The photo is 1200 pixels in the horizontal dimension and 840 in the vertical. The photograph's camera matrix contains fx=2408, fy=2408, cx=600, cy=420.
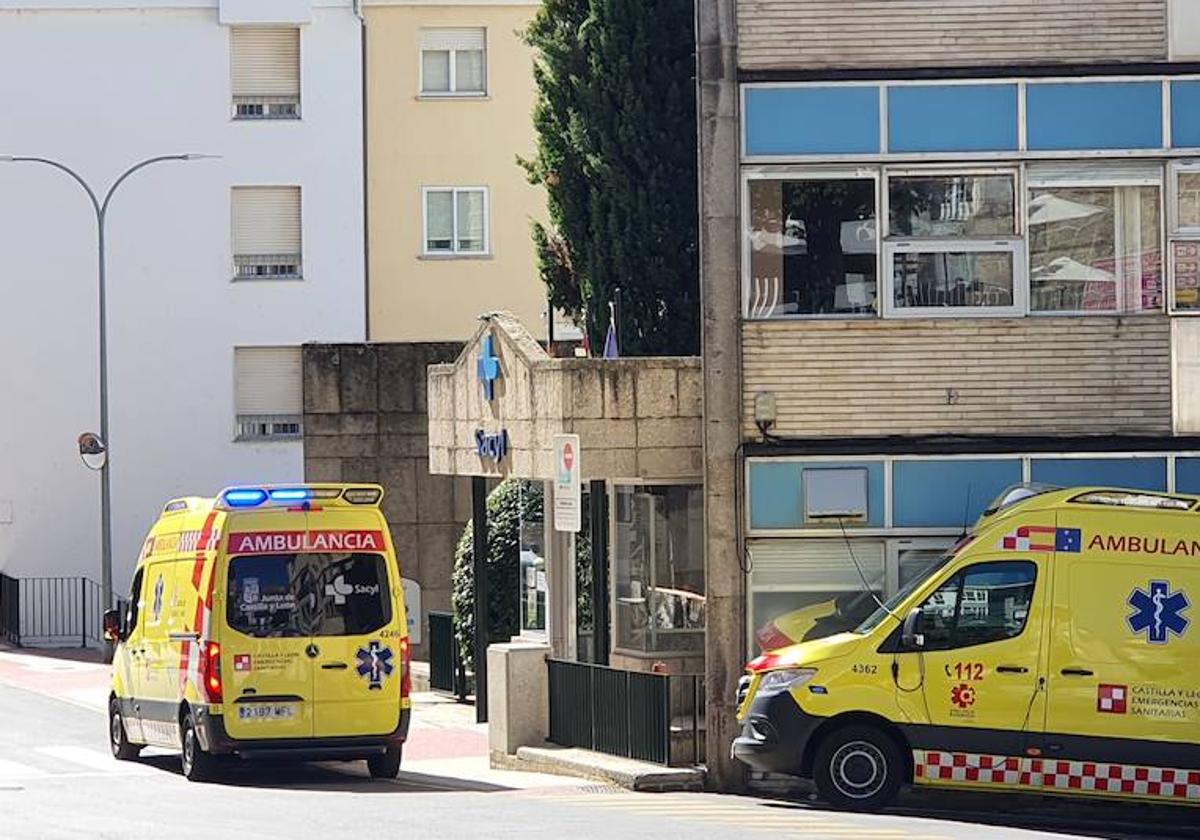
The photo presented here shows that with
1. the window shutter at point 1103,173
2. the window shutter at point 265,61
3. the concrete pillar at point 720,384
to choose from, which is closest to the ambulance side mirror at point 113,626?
the concrete pillar at point 720,384

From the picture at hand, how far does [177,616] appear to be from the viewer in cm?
2112

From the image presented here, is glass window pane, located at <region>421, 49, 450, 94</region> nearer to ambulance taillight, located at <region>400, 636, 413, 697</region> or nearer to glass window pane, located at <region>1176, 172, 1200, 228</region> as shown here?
ambulance taillight, located at <region>400, 636, 413, 697</region>

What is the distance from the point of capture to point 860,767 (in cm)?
1789

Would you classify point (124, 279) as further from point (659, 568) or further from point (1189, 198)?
point (1189, 198)

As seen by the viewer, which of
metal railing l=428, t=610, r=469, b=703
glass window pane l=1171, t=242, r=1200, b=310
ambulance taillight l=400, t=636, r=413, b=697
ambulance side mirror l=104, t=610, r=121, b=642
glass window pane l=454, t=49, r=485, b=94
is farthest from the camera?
glass window pane l=454, t=49, r=485, b=94

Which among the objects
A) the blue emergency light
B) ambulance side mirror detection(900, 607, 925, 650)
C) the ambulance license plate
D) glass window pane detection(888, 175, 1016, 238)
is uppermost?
glass window pane detection(888, 175, 1016, 238)

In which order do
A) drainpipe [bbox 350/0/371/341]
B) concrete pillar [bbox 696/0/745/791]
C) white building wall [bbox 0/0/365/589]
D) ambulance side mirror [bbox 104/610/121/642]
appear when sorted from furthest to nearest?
drainpipe [bbox 350/0/371/341]
white building wall [bbox 0/0/365/589]
ambulance side mirror [bbox 104/610/121/642]
concrete pillar [bbox 696/0/745/791]

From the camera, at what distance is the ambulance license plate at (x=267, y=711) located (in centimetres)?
2020

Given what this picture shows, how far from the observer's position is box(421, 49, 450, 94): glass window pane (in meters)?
46.9

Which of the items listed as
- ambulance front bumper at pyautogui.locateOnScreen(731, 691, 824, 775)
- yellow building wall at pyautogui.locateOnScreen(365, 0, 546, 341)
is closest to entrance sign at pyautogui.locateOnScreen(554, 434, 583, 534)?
ambulance front bumper at pyautogui.locateOnScreen(731, 691, 824, 775)

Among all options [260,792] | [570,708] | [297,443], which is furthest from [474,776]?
[297,443]

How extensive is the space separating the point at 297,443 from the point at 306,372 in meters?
10.4

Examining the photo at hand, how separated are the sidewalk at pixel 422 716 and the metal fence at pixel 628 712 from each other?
19.9 inches

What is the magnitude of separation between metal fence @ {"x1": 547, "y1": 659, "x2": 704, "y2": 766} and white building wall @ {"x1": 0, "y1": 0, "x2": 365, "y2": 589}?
24.6 meters
